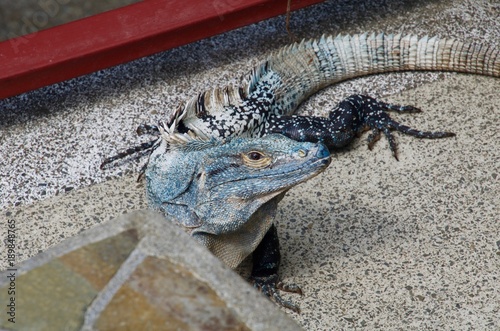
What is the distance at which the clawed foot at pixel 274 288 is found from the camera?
11.8ft

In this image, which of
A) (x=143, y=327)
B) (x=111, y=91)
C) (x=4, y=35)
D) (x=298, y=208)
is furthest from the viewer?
(x=4, y=35)

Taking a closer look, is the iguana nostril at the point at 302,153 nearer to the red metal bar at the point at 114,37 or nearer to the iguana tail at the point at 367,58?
the iguana tail at the point at 367,58

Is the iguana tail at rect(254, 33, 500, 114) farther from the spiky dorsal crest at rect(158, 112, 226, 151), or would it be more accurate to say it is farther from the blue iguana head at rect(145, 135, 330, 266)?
the blue iguana head at rect(145, 135, 330, 266)

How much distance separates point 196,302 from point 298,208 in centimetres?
193

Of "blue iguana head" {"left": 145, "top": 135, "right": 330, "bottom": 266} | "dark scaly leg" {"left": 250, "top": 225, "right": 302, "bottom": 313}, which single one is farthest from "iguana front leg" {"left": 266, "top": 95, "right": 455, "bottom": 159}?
"blue iguana head" {"left": 145, "top": 135, "right": 330, "bottom": 266}

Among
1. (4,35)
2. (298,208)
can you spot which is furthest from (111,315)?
(4,35)

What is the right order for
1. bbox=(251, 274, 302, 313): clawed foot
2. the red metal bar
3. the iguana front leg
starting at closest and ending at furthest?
1. bbox=(251, 274, 302, 313): clawed foot
2. the iguana front leg
3. the red metal bar

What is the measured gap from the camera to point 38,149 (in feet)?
14.8

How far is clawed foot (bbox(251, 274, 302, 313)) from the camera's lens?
3.59 m

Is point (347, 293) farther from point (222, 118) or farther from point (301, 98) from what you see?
point (301, 98)

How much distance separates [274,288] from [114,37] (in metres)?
1.90

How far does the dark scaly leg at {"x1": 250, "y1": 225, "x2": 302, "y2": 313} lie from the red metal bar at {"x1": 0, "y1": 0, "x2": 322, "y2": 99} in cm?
162

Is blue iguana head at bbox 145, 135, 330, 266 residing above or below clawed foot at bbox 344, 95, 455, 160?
above

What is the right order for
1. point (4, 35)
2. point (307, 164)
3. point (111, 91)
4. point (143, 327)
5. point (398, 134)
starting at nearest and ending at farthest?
point (143, 327) → point (307, 164) → point (398, 134) → point (111, 91) → point (4, 35)
